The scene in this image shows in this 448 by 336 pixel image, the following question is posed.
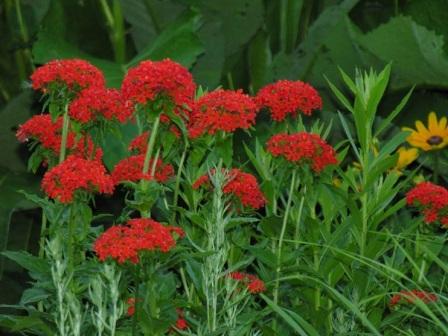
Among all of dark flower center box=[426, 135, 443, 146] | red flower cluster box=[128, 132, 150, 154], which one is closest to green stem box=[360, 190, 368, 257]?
red flower cluster box=[128, 132, 150, 154]

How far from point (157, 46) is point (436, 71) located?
35.0 inches

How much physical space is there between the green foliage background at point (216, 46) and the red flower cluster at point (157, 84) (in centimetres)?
142

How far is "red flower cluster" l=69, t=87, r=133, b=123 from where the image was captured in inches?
86.7

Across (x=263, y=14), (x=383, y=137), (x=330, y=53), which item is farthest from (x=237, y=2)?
(x=383, y=137)

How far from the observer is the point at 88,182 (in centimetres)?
205

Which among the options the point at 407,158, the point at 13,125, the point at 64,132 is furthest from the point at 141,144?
the point at 13,125

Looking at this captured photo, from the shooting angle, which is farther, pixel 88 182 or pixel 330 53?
pixel 330 53

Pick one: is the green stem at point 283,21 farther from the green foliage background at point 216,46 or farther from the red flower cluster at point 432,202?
the red flower cluster at point 432,202

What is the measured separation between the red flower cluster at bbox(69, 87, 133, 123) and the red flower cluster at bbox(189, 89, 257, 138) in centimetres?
14

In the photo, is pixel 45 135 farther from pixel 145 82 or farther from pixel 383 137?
pixel 383 137

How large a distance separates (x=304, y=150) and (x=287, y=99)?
20 centimetres

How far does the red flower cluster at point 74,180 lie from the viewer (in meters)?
2.03

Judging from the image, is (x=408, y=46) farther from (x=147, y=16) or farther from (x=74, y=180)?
(x=74, y=180)

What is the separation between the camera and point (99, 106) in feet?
7.22
